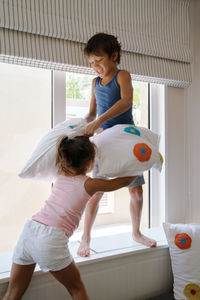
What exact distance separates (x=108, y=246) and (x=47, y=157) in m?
0.78

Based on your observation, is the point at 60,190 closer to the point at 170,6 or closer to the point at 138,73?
the point at 138,73

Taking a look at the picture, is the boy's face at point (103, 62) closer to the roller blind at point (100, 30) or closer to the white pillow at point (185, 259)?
the roller blind at point (100, 30)

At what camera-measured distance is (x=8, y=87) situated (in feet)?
5.18

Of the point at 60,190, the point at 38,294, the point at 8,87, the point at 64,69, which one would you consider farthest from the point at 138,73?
the point at 38,294

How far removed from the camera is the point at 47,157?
1172 mm

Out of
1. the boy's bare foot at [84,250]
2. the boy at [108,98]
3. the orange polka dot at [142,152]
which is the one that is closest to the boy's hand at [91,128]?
the boy at [108,98]

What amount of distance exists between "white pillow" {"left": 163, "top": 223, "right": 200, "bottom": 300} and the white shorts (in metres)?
0.78

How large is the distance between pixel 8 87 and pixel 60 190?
745 mm

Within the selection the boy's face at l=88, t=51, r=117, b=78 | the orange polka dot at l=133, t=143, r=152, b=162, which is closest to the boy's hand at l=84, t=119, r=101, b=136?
the orange polka dot at l=133, t=143, r=152, b=162

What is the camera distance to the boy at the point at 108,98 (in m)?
1.33

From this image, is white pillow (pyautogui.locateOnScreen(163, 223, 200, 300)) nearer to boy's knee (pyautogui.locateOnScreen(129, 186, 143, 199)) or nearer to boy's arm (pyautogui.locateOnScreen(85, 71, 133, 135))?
boy's knee (pyautogui.locateOnScreen(129, 186, 143, 199))

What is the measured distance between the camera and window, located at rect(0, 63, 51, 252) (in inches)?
62.0

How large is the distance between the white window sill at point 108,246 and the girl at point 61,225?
0.16 metres

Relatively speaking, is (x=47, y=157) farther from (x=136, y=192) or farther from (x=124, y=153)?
(x=136, y=192)
